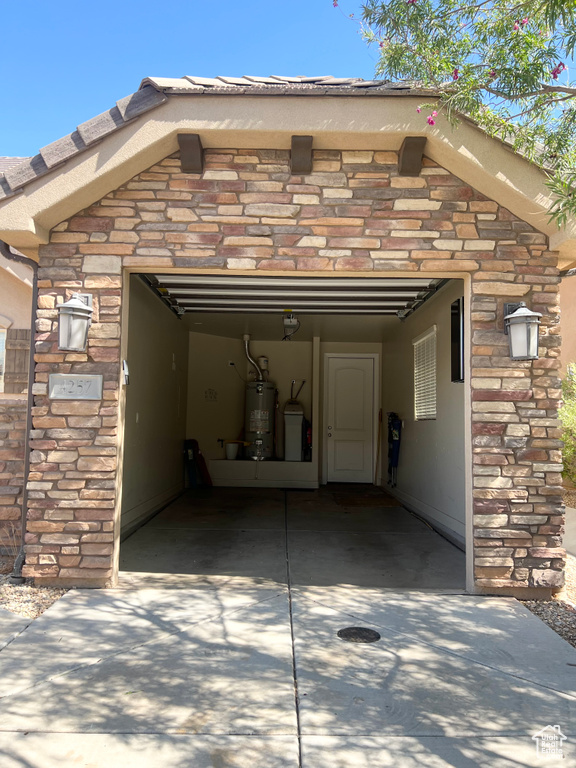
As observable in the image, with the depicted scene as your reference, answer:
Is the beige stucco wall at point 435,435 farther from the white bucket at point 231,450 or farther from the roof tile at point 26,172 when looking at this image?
the roof tile at point 26,172

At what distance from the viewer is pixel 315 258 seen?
4270 mm

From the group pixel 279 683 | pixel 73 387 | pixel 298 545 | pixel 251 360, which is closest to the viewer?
pixel 279 683

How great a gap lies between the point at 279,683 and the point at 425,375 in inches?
202

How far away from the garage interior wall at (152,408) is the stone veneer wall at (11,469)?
1.16m

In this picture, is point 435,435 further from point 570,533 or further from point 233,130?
point 233,130

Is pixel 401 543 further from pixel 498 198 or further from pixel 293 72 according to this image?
pixel 293 72

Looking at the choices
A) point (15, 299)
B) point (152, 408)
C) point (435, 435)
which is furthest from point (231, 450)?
point (15, 299)

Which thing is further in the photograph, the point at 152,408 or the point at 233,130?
the point at 152,408

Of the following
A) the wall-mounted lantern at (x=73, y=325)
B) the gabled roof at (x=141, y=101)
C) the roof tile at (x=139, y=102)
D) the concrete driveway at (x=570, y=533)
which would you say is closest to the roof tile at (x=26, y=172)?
the gabled roof at (x=141, y=101)

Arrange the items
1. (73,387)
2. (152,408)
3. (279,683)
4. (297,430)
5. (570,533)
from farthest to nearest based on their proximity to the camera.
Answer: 1. (297,430)
2. (152,408)
3. (570,533)
4. (73,387)
5. (279,683)

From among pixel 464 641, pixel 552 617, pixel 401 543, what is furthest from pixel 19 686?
pixel 401 543

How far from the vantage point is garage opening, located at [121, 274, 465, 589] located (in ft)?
17.5

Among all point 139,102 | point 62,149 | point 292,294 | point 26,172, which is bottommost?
point 292,294

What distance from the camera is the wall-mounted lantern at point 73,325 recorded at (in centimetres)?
406
